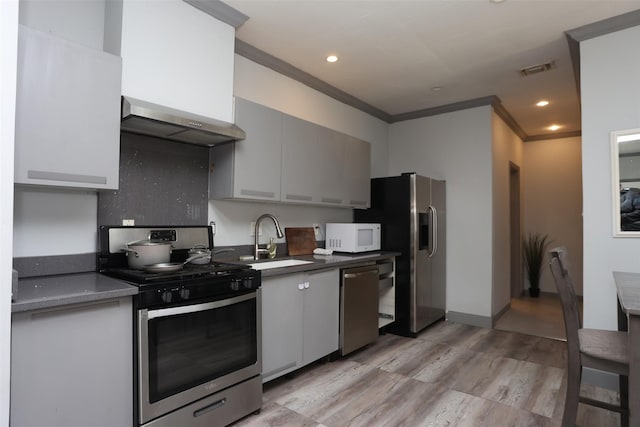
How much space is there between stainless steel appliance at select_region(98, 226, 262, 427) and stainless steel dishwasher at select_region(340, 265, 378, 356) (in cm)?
98

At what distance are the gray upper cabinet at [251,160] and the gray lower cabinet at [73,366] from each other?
1.13 metres

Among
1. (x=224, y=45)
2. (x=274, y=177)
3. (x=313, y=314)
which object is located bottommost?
(x=313, y=314)

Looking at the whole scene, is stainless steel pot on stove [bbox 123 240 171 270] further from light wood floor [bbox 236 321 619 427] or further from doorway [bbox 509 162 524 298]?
doorway [bbox 509 162 524 298]

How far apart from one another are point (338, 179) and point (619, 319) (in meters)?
2.35

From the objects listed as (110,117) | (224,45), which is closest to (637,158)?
(224,45)

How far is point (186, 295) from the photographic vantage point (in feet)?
6.02

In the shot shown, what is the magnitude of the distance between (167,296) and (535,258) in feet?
19.6

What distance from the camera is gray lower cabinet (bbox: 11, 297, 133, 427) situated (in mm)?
1399

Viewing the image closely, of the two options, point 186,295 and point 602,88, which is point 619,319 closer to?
point 602,88

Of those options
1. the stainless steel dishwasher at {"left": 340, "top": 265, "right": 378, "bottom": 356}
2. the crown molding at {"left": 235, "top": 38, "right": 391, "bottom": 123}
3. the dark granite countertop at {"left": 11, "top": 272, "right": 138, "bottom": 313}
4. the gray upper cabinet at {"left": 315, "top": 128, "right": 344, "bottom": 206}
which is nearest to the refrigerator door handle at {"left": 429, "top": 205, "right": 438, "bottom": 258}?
the stainless steel dishwasher at {"left": 340, "top": 265, "right": 378, "bottom": 356}

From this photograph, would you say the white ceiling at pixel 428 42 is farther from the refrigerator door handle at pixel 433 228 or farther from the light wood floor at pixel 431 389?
the light wood floor at pixel 431 389

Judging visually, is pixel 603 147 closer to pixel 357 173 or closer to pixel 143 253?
pixel 357 173

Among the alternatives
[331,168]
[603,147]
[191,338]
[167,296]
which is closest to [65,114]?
[167,296]

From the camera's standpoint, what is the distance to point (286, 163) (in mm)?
2918
